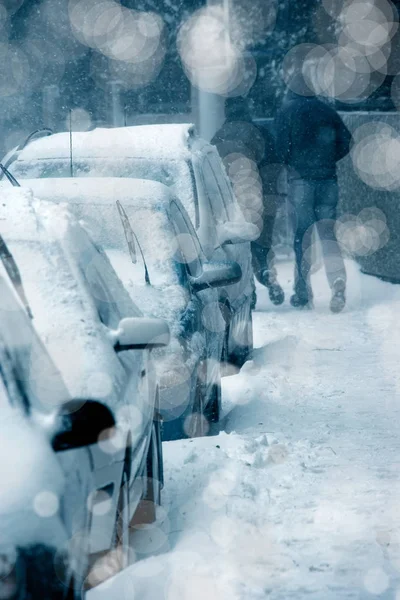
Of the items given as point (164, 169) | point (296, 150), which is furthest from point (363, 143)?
point (164, 169)

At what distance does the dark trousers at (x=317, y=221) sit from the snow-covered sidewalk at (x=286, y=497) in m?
2.91

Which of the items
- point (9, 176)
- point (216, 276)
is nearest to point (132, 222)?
point (216, 276)

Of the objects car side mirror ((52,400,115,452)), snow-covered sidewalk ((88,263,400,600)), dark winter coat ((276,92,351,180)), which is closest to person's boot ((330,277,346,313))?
dark winter coat ((276,92,351,180))

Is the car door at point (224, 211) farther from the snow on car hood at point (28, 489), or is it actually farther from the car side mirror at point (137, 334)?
the snow on car hood at point (28, 489)

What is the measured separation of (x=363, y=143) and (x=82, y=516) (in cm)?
1132

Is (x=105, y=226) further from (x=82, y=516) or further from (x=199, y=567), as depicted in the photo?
(x=82, y=516)

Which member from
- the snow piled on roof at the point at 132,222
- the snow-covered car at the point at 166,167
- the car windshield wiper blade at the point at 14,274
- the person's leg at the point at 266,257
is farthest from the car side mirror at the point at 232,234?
the person's leg at the point at 266,257

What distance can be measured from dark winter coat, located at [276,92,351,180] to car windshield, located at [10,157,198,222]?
13.5ft

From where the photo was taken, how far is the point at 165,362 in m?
5.28

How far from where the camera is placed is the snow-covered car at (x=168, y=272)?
17.8 ft

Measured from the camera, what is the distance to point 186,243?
622cm

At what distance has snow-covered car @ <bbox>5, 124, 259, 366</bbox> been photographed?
723 cm

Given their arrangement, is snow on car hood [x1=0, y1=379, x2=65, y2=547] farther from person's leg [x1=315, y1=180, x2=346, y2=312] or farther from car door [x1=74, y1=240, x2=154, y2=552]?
person's leg [x1=315, y1=180, x2=346, y2=312]

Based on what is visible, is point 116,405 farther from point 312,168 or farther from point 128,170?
point 312,168
